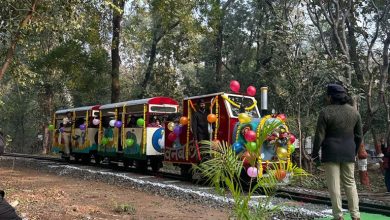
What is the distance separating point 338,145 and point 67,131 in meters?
17.2

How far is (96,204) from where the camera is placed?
8414 mm

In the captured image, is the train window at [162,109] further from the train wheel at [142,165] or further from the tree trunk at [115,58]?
the tree trunk at [115,58]

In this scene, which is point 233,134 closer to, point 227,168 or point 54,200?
point 54,200

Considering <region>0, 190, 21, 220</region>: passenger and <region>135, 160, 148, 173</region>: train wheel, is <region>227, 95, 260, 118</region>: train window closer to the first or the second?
<region>135, 160, 148, 173</region>: train wheel

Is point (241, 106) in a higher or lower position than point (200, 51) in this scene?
lower

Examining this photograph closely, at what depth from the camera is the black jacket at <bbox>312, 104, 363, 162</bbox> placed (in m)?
5.64

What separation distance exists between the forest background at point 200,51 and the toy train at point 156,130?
2.99 m

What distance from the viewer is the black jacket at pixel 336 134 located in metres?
5.64

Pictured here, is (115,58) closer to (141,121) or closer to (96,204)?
(141,121)

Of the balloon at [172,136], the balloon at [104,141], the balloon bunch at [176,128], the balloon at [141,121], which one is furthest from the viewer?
the balloon at [104,141]

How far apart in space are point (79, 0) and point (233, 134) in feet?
17.1

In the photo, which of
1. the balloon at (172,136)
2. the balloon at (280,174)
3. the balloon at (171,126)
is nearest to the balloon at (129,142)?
the balloon at (171,126)

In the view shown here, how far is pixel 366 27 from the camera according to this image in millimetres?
18250

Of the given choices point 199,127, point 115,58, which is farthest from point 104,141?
point 115,58
